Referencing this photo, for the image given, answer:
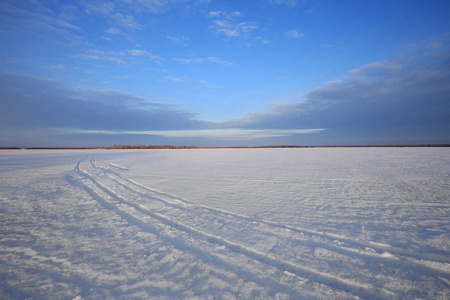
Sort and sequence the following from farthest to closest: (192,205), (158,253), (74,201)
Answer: (74,201) → (192,205) → (158,253)

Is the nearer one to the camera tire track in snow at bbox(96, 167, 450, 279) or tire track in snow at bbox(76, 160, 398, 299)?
tire track in snow at bbox(76, 160, 398, 299)

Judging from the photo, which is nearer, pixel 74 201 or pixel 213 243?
pixel 213 243

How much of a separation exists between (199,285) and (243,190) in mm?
3257

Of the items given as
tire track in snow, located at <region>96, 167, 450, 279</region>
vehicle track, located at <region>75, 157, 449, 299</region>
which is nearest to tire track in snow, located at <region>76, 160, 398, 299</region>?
vehicle track, located at <region>75, 157, 449, 299</region>

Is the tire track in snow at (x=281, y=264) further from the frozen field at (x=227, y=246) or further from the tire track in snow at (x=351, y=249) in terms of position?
the tire track in snow at (x=351, y=249)

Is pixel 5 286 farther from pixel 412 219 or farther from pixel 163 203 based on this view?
pixel 412 219

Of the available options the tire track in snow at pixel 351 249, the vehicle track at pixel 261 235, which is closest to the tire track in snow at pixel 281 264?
the vehicle track at pixel 261 235

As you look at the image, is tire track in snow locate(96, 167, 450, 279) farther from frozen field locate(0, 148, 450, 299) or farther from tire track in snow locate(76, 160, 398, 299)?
tire track in snow locate(76, 160, 398, 299)

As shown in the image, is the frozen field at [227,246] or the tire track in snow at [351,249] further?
the tire track in snow at [351,249]

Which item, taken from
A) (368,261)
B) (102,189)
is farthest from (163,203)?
(368,261)

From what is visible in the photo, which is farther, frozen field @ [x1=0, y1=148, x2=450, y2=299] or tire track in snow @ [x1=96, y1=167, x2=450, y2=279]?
tire track in snow @ [x1=96, y1=167, x2=450, y2=279]

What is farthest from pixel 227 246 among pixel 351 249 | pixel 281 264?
pixel 351 249

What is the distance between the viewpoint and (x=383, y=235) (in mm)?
2537

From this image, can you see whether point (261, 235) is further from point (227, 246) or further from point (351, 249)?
point (351, 249)
